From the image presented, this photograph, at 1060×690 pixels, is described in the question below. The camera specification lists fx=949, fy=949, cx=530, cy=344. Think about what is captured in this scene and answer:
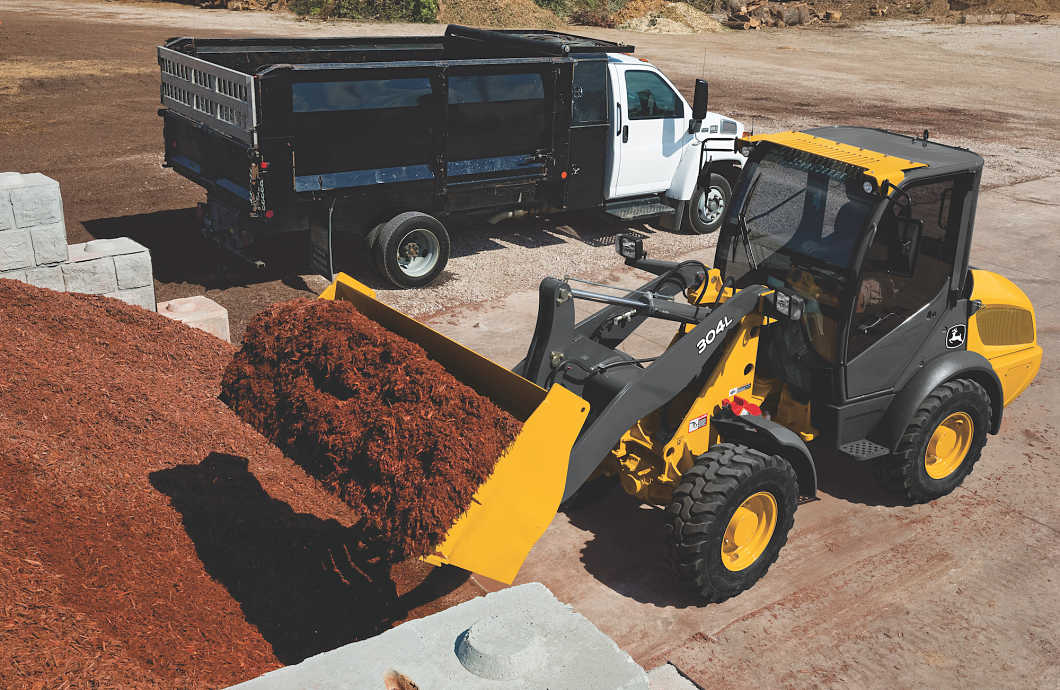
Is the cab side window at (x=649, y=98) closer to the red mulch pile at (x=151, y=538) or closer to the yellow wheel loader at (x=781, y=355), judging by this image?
the yellow wheel loader at (x=781, y=355)

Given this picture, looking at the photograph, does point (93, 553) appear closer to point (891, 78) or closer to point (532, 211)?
point (532, 211)

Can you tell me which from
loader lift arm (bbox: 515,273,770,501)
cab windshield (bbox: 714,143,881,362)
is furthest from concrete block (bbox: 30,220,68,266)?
cab windshield (bbox: 714,143,881,362)

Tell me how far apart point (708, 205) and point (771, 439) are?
857 cm

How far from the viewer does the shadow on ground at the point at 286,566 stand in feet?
17.3

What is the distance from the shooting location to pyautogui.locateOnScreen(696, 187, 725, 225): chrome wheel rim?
45.9 feet

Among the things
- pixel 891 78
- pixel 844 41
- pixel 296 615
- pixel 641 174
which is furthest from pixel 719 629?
pixel 844 41

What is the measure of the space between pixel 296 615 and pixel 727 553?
8.68 feet

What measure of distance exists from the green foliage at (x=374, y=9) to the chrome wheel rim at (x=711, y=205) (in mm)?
26077

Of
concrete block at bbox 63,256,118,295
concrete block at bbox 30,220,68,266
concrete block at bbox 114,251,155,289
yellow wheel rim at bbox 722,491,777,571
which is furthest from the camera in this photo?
concrete block at bbox 114,251,155,289

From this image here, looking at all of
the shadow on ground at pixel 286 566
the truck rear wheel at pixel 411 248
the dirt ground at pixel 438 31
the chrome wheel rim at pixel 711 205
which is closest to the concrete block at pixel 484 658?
the shadow on ground at pixel 286 566

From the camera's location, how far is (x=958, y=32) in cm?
4022

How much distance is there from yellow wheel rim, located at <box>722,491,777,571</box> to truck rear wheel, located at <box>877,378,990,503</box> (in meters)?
1.31

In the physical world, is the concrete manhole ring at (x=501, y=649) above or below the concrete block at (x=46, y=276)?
above

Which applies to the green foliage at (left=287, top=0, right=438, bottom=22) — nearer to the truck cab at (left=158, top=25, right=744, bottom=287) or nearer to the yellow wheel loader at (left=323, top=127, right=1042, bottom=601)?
the truck cab at (left=158, top=25, right=744, bottom=287)
